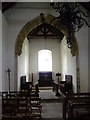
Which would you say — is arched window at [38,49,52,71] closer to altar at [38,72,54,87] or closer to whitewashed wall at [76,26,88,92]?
altar at [38,72,54,87]

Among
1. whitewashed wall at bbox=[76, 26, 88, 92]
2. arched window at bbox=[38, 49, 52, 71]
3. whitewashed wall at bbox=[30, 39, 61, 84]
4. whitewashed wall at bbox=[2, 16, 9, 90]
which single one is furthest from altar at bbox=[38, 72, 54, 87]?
whitewashed wall at bbox=[2, 16, 9, 90]

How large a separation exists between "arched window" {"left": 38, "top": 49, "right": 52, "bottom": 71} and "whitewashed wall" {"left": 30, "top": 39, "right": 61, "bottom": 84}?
270mm

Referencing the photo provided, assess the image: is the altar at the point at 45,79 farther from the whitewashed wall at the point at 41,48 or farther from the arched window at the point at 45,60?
the arched window at the point at 45,60

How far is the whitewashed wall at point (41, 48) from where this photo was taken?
1853 cm

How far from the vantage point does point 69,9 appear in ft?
15.1

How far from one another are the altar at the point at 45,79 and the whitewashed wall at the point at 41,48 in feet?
1.53

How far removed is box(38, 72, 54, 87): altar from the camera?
690 inches

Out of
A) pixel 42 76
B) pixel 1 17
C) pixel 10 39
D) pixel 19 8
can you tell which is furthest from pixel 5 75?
pixel 42 76

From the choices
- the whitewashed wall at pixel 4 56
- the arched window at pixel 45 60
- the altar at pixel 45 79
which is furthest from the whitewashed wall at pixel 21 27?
the arched window at pixel 45 60

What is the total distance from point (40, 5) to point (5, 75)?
3.45 meters

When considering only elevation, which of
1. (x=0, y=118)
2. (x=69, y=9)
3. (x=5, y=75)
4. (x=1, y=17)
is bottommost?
(x=0, y=118)

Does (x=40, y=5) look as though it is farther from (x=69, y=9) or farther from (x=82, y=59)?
(x=69, y=9)

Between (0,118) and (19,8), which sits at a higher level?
(19,8)

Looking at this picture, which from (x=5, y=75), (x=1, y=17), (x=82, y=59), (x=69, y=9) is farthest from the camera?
(x=82, y=59)
